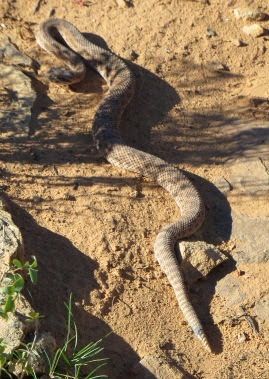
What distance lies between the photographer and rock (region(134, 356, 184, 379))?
5777 millimetres

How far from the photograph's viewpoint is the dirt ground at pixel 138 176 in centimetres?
622

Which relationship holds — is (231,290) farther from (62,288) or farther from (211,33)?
(211,33)

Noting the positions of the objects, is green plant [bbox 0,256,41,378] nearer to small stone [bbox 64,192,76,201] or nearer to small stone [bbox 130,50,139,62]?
small stone [bbox 64,192,76,201]

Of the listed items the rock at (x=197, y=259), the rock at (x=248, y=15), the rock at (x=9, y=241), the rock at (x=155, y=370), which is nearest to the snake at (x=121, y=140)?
the rock at (x=197, y=259)

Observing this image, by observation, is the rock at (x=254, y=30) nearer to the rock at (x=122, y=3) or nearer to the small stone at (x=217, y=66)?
the small stone at (x=217, y=66)

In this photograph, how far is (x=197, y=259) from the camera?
6816 millimetres

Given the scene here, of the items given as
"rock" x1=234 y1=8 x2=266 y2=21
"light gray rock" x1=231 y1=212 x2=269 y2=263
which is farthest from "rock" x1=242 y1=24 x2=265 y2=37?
"light gray rock" x1=231 y1=212 x2=269 y2=263

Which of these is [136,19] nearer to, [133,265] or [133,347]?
[133,265]

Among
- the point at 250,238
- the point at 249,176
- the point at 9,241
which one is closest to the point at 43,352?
the point at 9,241

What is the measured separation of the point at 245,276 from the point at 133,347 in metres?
1.51

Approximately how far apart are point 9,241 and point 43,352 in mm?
1106

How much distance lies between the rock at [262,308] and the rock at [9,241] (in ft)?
7.69

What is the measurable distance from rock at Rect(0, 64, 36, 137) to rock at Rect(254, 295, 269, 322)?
124 inches

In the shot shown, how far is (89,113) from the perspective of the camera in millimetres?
8477
